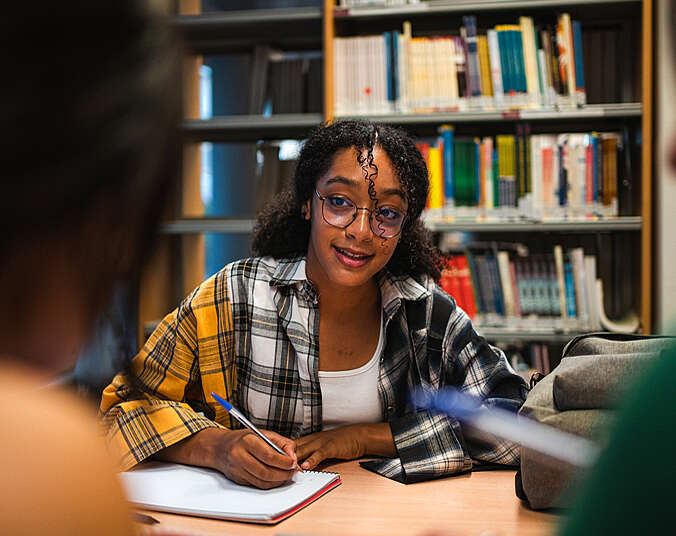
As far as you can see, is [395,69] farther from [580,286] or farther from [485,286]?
[580,286]

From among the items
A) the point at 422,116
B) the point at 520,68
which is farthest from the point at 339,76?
the point at 520,68

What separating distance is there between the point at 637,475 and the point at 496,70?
2486mm

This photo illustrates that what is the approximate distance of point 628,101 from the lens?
2787 millimetres

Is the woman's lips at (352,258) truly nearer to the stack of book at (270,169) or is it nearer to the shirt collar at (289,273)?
the shirt collar at (289,273)

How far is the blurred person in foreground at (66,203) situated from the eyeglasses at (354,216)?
3.38 ft

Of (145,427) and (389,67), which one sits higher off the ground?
(389,67)

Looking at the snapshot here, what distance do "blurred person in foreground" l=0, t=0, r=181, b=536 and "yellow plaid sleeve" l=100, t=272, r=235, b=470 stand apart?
2.62 ft

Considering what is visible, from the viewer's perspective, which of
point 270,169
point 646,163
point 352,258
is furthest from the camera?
point 270,169

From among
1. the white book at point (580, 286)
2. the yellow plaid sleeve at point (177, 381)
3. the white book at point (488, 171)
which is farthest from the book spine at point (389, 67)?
the yellow plaid sleeve at point (177, 381)

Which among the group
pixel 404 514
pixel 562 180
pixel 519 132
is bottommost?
pixel 404 514

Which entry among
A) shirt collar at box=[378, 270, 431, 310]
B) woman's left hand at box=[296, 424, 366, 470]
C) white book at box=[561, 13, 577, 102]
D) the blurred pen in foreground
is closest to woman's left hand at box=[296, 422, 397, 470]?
woman's left hand at box=[296, 424, 366, 470]

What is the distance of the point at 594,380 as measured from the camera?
0.95 meters

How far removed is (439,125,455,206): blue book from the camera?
2693mm

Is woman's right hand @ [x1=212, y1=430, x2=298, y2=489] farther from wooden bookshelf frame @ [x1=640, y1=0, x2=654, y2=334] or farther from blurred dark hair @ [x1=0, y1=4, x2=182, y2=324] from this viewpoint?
wooden bookshelf frame @ [x1=640, y1=0, x2=654, y2=334]
